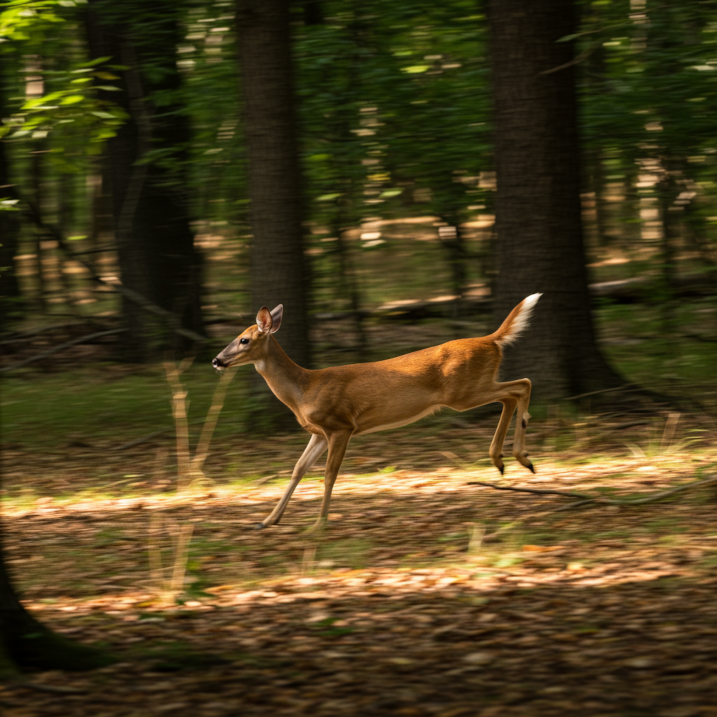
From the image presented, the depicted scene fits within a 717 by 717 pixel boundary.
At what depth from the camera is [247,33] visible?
1020cm

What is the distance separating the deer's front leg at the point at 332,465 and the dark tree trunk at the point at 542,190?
309 centimetres

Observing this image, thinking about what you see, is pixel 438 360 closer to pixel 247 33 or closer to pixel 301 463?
pixel 301 463

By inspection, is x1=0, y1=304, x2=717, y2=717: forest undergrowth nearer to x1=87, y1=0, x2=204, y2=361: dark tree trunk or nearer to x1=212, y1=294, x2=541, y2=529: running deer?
x1=212, y1=294, x2=541, y2=529: running deer

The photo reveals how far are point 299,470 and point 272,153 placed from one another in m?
4.21

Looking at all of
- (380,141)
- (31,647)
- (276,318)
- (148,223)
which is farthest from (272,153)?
(31,647)

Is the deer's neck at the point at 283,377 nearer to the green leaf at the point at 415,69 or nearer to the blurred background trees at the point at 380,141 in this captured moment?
the blurred background trees at the point at 380,141

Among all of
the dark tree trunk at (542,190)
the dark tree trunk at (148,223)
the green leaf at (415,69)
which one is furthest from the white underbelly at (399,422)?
the dark tree trunk at (148,223)

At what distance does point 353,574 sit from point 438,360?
2.26 m

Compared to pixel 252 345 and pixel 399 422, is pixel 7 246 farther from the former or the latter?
pixel 399 422

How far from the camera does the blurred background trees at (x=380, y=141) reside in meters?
9.60

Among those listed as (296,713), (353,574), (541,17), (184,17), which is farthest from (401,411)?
(184,17)

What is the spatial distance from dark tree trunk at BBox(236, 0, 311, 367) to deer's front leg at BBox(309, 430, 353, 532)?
335 cm

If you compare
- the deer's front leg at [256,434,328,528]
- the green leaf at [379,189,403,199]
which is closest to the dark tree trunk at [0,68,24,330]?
the green leaf at [379,189,403,199]

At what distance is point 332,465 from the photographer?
6996mm
